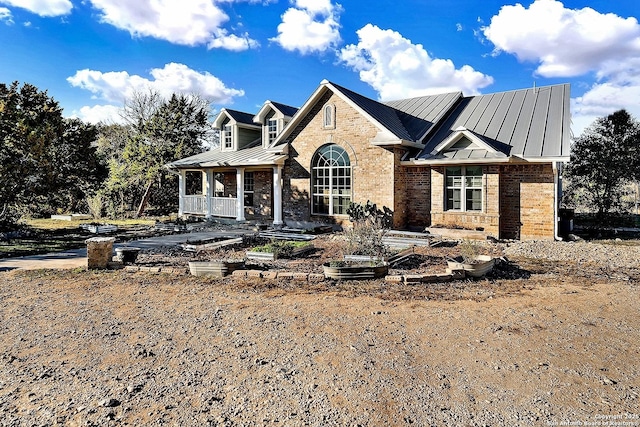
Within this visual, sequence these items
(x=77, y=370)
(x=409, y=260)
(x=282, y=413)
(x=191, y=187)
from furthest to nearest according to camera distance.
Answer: (x=191, y=187), (x=409, y=260), (x=77, y=370), (x=282, y=413)

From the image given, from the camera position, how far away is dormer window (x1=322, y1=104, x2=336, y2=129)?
55.6 ft

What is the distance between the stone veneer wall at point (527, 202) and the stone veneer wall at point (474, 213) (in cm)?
49

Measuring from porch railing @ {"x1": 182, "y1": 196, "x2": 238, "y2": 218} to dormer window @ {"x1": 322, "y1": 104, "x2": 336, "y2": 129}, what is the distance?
6014mm

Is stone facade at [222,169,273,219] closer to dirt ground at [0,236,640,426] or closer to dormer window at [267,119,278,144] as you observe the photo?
dormer window at [267,119,278,144]

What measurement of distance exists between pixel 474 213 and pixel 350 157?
5217 millimetres

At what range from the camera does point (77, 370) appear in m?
4.49

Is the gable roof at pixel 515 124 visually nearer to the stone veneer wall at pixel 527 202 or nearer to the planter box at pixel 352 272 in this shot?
the stone veneer wall at pixel 527 202

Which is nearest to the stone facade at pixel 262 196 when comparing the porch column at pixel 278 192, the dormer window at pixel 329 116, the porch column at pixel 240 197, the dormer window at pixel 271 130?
the porch column at pixel 240 197

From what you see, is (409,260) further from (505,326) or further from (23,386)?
(23,386)

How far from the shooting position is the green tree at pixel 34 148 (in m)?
15.4

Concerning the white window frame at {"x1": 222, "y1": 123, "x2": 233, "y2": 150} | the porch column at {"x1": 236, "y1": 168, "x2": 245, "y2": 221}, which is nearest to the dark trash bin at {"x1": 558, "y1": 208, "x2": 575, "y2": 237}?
the porch column at {"x1": 236, "y1": 168, "x2": 245, "y2": 221}

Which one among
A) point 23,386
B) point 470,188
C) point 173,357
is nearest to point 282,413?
point 173,357

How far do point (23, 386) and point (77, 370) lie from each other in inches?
19.2

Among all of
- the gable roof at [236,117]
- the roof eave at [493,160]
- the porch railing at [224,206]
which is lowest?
the porch railing at [224,206]
